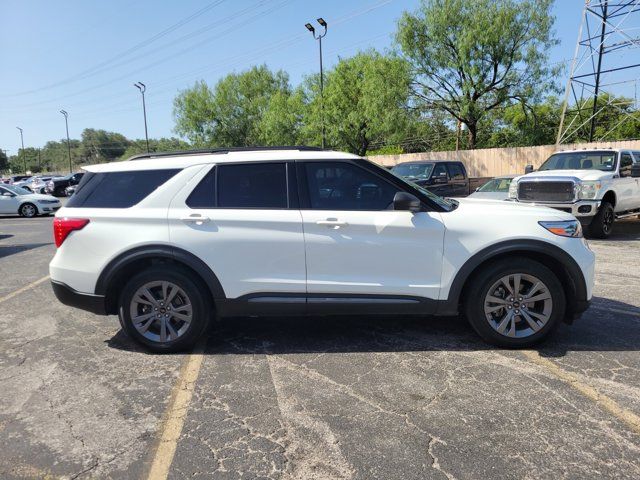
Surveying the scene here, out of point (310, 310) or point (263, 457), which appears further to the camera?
point (310, 310)

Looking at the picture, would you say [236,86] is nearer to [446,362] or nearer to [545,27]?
[545,27]

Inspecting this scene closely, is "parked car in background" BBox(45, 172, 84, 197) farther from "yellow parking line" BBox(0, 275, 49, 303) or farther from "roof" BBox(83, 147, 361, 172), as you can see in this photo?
"roof" BBox(83, 147, 361, 172)

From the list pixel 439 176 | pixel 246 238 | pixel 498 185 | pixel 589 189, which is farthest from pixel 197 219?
pixel 439 176

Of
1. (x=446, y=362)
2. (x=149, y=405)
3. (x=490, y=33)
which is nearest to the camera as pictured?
(x=149, y=405)

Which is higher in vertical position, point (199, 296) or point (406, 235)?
point (406, 235)

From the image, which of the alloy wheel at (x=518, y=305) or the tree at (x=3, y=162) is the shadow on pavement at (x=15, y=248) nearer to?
the alloy wheel at (x=518, y=305)

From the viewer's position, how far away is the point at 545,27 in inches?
1000

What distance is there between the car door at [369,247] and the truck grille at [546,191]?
7281 mm

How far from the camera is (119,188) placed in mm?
4234

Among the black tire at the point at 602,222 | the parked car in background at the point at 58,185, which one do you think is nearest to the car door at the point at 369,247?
the black tire at the point at 602,222

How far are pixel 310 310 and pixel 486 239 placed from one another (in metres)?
1.62

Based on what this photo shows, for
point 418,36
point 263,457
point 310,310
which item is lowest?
point 263,457

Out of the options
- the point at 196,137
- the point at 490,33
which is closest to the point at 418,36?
the point at 490,33

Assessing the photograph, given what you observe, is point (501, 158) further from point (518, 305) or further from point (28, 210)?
point (518, 305)
